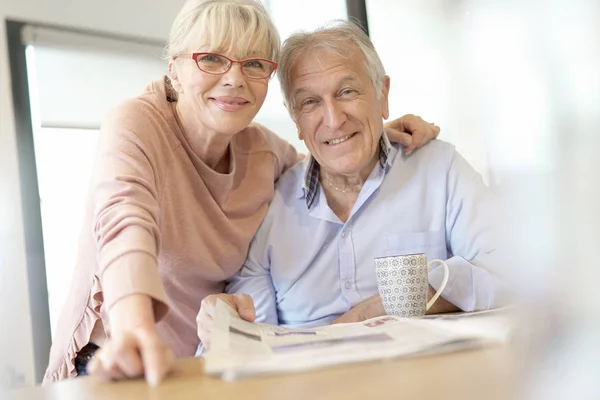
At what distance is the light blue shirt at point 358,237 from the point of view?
133cm

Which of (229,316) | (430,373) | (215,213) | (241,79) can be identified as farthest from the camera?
(215,213)

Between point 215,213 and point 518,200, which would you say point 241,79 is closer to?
point 215,213

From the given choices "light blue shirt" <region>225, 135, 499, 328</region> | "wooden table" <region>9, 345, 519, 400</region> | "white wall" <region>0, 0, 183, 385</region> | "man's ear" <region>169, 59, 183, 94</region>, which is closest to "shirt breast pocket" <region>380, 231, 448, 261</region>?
"light blue shirt" <region>225, 135, 499, 328</region>

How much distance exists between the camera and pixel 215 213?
131cm

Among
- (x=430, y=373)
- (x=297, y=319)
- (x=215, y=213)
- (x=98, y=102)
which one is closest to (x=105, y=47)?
(x=98, y=102)

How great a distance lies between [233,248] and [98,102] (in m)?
1.50

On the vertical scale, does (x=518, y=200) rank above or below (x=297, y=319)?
above

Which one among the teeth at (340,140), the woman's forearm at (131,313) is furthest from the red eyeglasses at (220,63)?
the woman's forearm at (131,313)

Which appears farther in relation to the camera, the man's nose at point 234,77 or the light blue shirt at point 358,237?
the light blue shirt at point 358,237

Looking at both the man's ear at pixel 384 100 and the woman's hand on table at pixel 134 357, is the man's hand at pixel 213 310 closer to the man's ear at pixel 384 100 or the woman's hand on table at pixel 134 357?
the woman's hand on table at pixel 134 357

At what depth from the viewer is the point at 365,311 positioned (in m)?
1.19

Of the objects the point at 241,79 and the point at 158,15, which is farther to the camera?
the point at 158,15

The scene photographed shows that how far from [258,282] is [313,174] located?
0.31m

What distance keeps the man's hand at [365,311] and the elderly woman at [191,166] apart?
306mm
